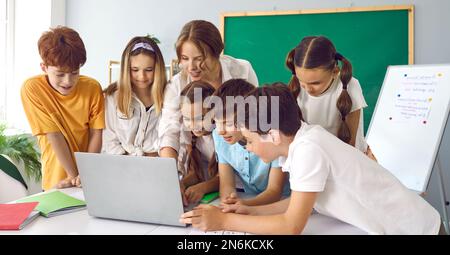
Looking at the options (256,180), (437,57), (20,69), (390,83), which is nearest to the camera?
(256,180)

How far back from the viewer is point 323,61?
5.09ft

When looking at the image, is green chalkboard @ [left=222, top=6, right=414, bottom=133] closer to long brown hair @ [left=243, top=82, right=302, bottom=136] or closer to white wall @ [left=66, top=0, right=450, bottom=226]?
white wall @ [left=66, top=0, right=450, bottom=226]

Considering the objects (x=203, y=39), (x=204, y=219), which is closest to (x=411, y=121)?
(x=203, y=39)

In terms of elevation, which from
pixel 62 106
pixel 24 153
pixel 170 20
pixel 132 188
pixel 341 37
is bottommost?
pixel 24 153

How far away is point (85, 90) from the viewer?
1.90m

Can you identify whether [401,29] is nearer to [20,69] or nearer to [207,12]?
[207,12]

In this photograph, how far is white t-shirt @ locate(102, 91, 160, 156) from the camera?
1.89 m

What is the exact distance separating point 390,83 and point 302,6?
48.1 inches

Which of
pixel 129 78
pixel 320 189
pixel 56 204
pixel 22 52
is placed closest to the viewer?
pixel 320 189

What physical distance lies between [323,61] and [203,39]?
18.3 inches

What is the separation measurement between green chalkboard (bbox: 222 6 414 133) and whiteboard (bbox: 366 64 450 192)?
724mm

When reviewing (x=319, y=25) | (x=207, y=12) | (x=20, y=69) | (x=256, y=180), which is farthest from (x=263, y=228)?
Answer: (x=20, y=69)

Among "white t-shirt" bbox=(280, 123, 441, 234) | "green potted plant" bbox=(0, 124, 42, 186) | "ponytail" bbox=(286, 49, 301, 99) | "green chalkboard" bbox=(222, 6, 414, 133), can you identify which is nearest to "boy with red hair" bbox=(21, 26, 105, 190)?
"ponytail" bbox=(286, 49, 301, 99)

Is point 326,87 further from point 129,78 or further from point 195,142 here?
point 129,78
